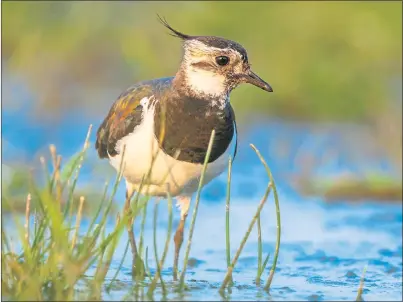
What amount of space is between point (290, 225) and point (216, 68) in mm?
A: 2616

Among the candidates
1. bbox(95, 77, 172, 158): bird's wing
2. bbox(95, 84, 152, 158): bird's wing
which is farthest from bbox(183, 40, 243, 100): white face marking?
bbox(95, 84, 152, 158): bird's wing

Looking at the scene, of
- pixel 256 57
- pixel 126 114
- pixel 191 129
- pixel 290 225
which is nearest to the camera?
pixel 191 129

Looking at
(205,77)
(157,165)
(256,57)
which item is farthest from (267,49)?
(157,165)

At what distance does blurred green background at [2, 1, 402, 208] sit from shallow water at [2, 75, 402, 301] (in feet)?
0.75

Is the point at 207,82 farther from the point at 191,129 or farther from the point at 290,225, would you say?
the point at 290,225

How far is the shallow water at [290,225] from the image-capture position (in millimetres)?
5758

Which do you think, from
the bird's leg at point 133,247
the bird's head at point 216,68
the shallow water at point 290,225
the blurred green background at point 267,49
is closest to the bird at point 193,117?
the bird's head at point 216,68

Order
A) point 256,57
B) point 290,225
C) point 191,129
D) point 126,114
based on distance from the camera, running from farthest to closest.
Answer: point 256,57, point 290,225, point 126,114, point 191,129

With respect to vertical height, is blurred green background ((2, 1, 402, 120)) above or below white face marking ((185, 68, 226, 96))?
above

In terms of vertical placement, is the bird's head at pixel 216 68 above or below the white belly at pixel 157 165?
above

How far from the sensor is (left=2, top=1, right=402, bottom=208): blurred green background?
1226 centimetres

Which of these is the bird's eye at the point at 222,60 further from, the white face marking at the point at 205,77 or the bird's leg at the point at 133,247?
the bird's leg at the point at 133,247

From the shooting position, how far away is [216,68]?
19.4 ft

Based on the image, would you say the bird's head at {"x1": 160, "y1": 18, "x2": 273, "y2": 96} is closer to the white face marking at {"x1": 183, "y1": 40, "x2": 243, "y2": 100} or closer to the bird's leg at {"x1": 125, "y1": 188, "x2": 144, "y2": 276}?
the white face marking at {"x1": 183, "y1": 40, "x2": 243, "y2": 100}
